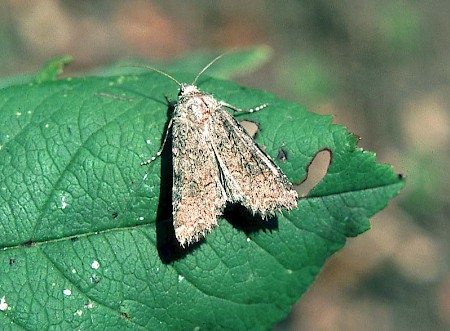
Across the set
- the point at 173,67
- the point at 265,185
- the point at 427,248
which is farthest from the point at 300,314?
the point at 265,185

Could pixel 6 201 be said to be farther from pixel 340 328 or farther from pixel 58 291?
pixel 340 328

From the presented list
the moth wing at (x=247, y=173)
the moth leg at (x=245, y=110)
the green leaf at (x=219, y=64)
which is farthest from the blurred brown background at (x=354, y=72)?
the moth leg at (x=245, y=110)

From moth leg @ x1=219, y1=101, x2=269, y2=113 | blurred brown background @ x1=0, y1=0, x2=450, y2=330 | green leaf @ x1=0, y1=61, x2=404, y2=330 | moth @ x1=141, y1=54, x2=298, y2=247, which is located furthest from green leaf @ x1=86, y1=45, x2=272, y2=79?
blurred brown background @ x1=0, y1=0, x2=450, y2=330

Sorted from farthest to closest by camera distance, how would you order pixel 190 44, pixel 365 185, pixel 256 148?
pixel 190 44 < pixel 256 148 < pixel 365 185

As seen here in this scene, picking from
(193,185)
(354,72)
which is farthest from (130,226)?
(354,72)

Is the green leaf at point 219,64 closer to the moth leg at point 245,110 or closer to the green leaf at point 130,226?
the moth leg at point 245,110

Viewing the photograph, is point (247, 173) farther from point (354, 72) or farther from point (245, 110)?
point (354, 72)
